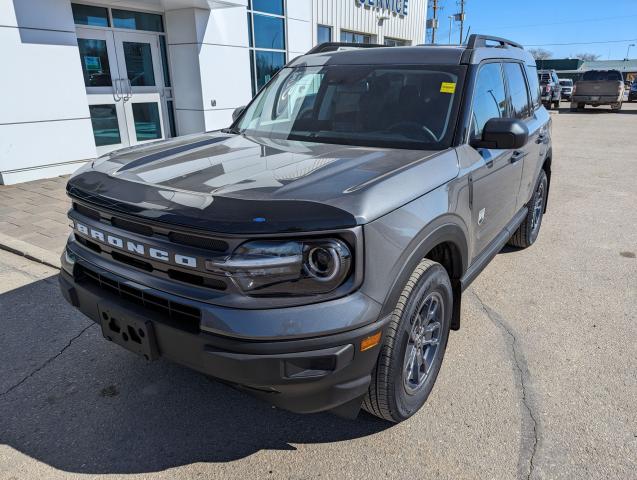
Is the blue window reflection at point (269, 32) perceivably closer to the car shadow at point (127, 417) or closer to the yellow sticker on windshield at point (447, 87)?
the yellow sticker on windshield at point (447, 87)

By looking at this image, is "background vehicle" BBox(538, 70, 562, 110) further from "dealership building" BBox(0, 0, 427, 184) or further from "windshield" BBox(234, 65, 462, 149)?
"windshield" BBox(234, 65, 462, 149)

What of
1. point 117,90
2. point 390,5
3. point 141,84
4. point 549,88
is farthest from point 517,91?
point 549,88

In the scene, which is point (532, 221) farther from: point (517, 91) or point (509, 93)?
point (509, 93)

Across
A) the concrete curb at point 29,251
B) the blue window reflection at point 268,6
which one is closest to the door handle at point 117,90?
the blue window reflection at point 268,6

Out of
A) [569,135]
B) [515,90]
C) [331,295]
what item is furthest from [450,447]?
[569,135]

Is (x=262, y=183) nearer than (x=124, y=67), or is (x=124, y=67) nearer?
(x=262, y=183)

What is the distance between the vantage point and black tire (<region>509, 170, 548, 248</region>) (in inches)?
189

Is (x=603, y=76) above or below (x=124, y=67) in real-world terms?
below

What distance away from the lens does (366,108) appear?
10.4ft

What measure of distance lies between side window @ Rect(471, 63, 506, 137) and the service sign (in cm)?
1377

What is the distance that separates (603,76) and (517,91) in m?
23.6

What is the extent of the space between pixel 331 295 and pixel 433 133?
145 cm

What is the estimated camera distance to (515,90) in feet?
13.2

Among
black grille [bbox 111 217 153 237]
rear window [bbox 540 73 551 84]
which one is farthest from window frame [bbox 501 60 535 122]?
rear window [bbox 540 73 551 84]
